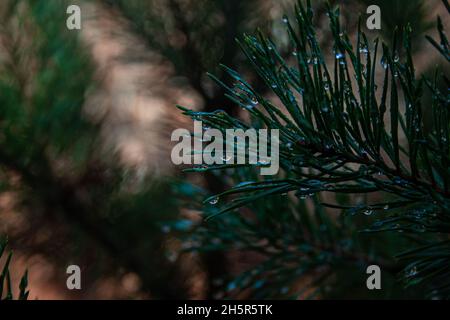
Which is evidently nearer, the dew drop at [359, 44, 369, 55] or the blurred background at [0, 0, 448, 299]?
the dew drop at [359, 44, 369, 55]

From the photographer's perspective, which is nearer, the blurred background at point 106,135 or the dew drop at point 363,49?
the dew drop at point 363,49

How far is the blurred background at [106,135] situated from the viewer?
52cm

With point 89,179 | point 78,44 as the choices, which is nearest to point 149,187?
point 89,179

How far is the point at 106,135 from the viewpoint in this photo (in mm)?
570

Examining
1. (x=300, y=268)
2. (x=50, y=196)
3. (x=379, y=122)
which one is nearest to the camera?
(x=379, y=122)

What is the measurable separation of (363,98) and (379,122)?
0.01 m

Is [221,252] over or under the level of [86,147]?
under

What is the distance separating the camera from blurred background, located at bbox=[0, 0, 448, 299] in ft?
1.70

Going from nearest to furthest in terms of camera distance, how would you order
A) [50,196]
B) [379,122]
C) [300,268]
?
[379,122], [300,268], [50,196]

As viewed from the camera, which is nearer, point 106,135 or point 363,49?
point 363,49

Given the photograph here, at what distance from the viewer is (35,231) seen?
54 centimetres
